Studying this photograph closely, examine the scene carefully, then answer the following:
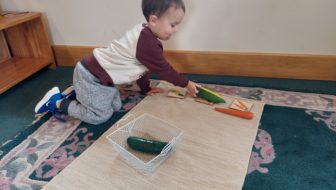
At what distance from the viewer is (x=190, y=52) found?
1373 millimetres

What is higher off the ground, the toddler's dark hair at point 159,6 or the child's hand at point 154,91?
the toddler's dark hair at point 159,6

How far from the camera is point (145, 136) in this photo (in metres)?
0.97

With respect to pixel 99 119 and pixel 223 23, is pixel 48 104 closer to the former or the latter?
pixel 99 119

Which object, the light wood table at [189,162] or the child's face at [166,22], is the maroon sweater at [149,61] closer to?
the child's face at [166,22]

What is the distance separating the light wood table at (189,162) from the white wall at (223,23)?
0.37 metres

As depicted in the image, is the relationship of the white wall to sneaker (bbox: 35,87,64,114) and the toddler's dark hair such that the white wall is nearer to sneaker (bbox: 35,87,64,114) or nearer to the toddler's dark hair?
the toddler's dark hair

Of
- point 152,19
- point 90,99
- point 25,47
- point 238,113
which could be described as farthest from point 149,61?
point 25,47

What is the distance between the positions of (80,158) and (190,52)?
718 mm

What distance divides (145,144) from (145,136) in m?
0.09

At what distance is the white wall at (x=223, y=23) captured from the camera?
3.88 ft

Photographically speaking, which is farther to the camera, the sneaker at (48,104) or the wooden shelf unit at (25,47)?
the wooden shelf unit at (25,47)

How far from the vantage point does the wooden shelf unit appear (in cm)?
139

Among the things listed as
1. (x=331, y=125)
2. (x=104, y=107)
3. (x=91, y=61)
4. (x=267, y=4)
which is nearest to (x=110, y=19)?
(x=91, y=61)

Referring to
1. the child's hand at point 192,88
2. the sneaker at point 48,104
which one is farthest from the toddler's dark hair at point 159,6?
the sneaker at point 48,104
